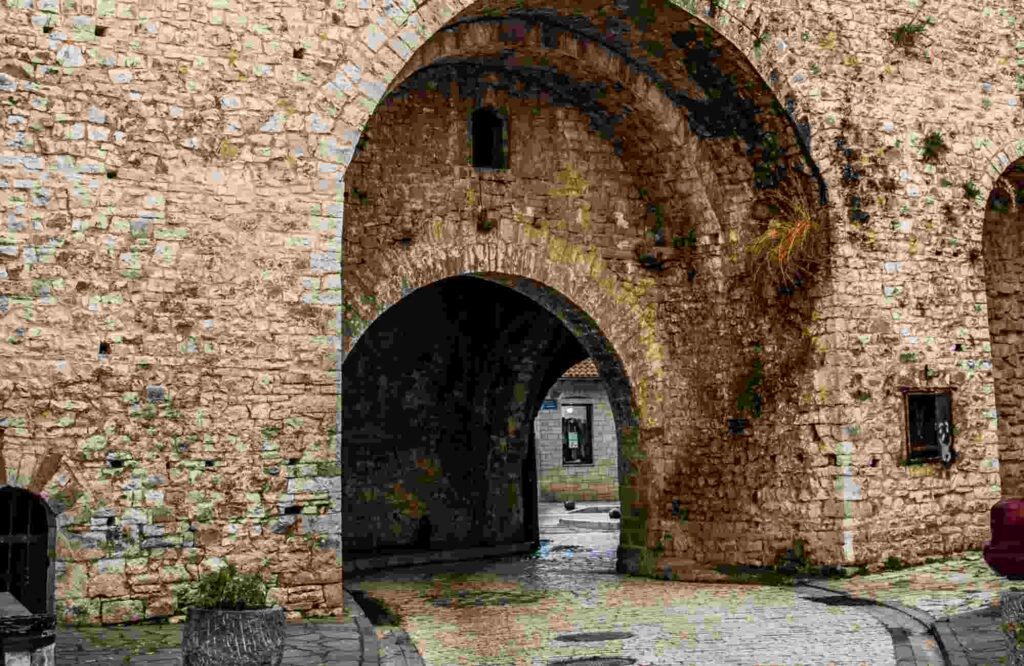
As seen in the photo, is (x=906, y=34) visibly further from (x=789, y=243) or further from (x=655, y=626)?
(x=655, y=626)

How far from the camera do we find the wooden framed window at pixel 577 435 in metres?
25.6

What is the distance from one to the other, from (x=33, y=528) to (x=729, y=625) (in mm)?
4698

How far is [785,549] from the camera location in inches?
386

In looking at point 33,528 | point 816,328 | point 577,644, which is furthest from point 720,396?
point 33,528

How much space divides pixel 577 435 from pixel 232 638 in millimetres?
20384

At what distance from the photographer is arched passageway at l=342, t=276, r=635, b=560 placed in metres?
13.4

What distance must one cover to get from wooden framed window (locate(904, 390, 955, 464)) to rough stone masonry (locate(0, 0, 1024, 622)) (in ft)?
0.26

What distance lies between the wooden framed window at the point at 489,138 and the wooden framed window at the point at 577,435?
15262 millimetres

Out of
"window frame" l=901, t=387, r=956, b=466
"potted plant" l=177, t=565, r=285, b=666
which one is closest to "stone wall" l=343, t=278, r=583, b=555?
"window frame" l=901, t=387, r=956, b=466

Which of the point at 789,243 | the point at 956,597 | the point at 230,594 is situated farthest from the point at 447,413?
the point at 230,594

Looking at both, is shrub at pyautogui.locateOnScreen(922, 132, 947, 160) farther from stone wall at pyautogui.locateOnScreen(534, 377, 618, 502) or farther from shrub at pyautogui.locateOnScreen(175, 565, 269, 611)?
stone wall at pyautogui.locateOnScreen(534, 377, 618, 502)

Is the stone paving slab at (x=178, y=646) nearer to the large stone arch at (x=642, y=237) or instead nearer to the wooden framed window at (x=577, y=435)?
the large stone arch at (x=642, y=237)

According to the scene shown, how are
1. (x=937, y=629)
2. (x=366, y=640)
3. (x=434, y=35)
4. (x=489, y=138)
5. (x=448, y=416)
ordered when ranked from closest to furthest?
(x=937, y=629)
(x=366, y=640)
(x=434, y=35)
(x=489, y=138)
(x=448, y=416)

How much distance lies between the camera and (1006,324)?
11.9 m
